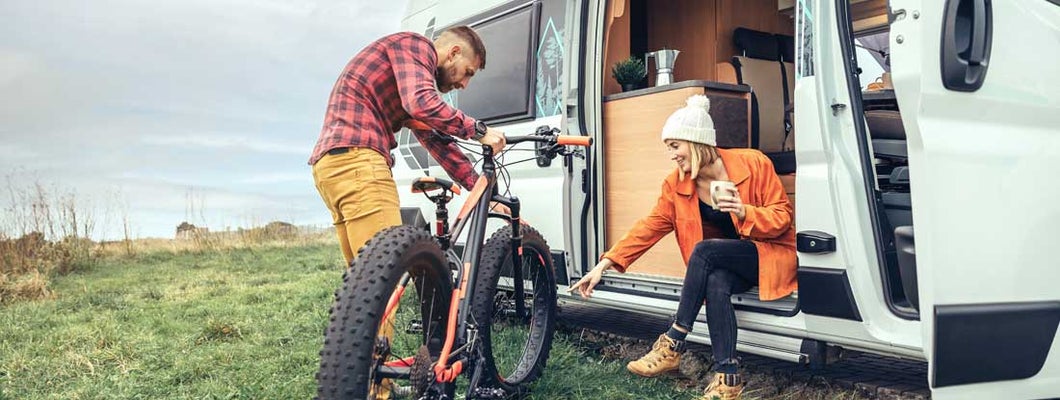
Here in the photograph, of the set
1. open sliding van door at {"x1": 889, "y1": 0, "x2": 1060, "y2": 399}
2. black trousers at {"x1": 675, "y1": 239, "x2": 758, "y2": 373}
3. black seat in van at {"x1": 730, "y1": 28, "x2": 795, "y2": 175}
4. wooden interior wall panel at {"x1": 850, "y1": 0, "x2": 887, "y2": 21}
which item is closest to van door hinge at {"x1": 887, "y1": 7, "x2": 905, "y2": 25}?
open sliding van door at {"x1": 889, "y1": 0, "x2": 1060, "y2": 399}

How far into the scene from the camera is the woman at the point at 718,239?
2.92 meters

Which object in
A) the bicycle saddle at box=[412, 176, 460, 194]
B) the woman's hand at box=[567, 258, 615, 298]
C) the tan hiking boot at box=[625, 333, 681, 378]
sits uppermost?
the bicycle saddle at box=[412, 176, 460, 194]

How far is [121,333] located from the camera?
4.97 metres

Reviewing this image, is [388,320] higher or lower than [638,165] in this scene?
lower

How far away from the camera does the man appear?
2736 mm

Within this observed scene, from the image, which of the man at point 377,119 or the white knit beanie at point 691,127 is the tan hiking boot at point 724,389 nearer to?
the white knit beanie at point 691,127

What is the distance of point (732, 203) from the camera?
284 centimetres

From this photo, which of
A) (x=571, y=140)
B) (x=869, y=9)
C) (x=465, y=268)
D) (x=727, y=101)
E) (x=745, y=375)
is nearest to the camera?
(x=465, y=268)

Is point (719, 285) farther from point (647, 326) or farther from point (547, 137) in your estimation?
point (647, 326)

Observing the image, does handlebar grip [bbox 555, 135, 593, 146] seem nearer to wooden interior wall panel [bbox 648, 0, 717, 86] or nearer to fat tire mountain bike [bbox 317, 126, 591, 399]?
fat tire mountain bike [bbox 317, 126, 591, 399]

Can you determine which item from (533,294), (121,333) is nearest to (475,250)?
(533,294)

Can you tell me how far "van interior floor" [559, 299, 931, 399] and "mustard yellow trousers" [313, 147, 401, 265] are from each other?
68.0 inches

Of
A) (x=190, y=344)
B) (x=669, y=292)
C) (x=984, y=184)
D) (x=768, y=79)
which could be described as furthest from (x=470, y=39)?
(x=768, y=79)

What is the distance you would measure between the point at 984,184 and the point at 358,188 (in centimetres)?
191
